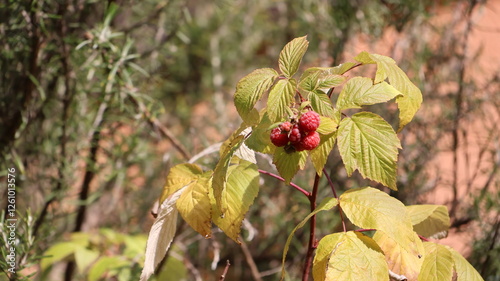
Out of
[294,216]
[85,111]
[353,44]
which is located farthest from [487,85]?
[85,111]

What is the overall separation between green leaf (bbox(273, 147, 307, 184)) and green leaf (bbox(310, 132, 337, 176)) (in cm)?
2

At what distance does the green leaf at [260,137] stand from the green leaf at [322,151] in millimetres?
70

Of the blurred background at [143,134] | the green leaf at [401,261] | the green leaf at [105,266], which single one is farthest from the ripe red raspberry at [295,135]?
the green leaf at [105,266]

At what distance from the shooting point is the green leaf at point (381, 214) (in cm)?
70

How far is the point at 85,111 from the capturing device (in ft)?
6.15

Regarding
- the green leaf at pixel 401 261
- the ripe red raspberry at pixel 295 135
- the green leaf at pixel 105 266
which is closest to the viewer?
the ripe red raspberry at pixel 295 135

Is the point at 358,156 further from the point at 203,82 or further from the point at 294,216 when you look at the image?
the point at 203,82

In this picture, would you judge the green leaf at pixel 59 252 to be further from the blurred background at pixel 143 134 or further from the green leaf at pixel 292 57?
the green leaf at pixel 292 57

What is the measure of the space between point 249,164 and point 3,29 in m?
0.89

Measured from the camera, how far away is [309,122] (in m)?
0.68

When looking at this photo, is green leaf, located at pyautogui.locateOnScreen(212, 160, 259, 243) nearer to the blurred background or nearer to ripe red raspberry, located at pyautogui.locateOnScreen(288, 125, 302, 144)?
ripe red raspberry, located at pyautogui.locateOnScreen(288, 125, 302, 144)

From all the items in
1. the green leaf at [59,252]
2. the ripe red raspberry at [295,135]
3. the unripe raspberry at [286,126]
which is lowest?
the green leaf at [59,252]

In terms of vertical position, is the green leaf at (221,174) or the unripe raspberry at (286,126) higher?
the unripe raspberry at (286,126)

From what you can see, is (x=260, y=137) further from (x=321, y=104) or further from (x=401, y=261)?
(x=401, y=261)
